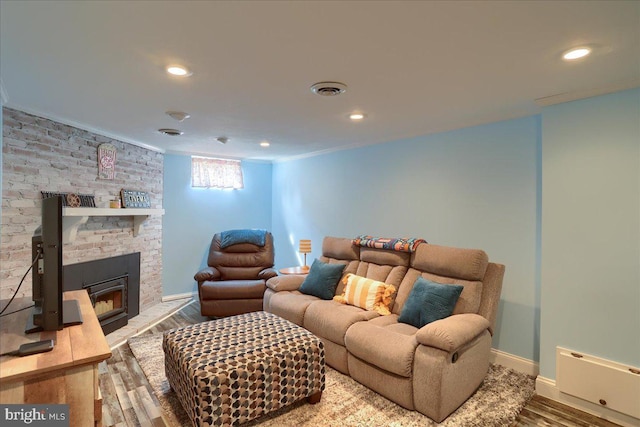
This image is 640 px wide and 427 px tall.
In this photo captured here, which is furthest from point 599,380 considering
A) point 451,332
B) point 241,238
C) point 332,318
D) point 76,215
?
point 76,215

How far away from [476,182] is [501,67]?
147 cm

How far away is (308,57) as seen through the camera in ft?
5.79

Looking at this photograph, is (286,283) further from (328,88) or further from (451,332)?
(328,88)

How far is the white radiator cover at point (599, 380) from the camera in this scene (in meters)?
2.12

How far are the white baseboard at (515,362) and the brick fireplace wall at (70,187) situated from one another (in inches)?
166

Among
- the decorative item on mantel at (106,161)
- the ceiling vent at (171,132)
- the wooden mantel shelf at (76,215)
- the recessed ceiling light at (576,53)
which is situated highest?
the ceiling vent at (171,132)

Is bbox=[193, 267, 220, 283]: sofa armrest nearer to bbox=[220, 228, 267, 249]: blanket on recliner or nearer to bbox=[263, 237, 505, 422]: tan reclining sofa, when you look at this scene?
bbox=[220, 228, 267, 249]: blanket on recliner

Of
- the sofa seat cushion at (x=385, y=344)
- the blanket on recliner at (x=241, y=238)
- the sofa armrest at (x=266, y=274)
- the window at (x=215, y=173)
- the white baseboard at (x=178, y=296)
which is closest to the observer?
the sofa seat cushion at (x=385, y=344)

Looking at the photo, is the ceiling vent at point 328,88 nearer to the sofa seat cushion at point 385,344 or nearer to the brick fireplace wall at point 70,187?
the sofa seat cushion at point 385,344

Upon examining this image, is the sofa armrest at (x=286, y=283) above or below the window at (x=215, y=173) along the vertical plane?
below

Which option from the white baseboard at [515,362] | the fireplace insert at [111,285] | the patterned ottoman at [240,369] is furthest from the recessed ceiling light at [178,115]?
the white baseboard at [515,362]

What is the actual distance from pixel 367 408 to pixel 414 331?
2.21ft

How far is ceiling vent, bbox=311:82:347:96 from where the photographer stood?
2141mm

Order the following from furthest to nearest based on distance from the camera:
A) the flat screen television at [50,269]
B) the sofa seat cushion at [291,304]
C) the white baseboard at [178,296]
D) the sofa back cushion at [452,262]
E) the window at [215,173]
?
the window at [215,173] < the white baseboard at [178,296] < the sofa seat cushion at [291,304] < the sofa back cushion at [452,262] < the flat screen television at [50,269]
